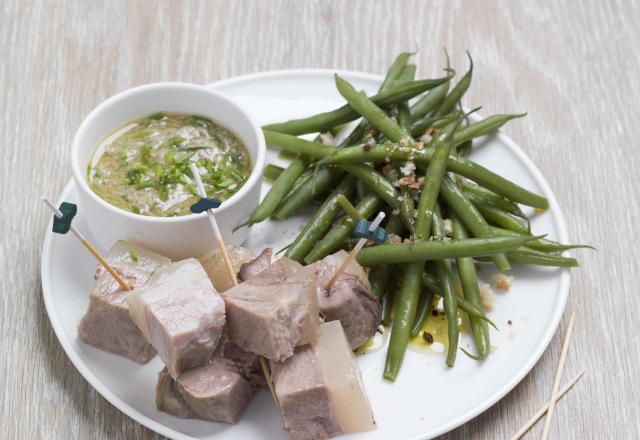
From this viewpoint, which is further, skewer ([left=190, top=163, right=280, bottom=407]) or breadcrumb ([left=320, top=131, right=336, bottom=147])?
breadcrumb ([left=320, top=131, right=336, bottom=147])

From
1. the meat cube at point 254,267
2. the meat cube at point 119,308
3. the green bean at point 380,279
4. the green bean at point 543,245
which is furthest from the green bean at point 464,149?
the meat cube at point 119,308

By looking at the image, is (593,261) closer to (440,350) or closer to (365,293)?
(440,350)

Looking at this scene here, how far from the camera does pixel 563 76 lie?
21.1 feet

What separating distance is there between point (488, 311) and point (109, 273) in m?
2.11

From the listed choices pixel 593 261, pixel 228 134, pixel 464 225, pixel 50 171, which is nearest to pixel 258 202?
pixel 228 134

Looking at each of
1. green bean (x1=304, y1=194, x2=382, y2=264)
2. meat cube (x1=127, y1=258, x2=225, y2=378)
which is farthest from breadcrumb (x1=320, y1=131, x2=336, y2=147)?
meat cube (x1=127, y1=258, x2=225, y2=378)

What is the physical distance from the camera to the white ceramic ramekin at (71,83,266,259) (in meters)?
4.42

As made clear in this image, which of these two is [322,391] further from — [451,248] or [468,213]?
[468,213]

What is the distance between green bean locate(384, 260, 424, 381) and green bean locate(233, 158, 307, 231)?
68 centimetres

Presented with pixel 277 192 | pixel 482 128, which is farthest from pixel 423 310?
pixel 482 128

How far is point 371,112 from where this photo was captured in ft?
16.7

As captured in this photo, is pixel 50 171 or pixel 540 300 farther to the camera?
pixel 50 171

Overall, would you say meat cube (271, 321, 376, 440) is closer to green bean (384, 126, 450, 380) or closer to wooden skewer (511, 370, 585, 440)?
green bean (384, 126, 450, 380)

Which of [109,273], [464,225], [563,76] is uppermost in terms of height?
[563,76]
